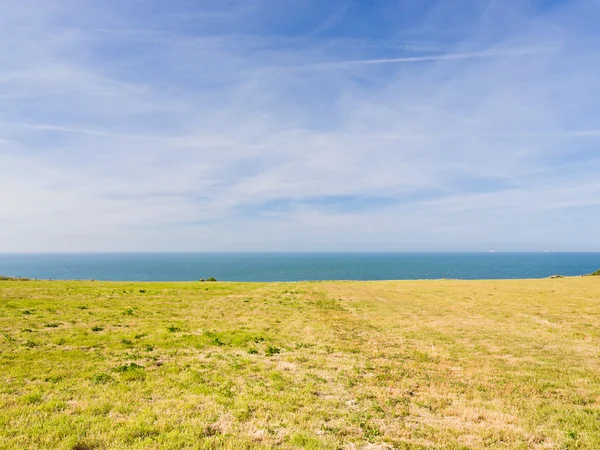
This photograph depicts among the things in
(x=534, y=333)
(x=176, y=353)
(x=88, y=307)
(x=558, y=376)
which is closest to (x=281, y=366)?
(x=176, y=353)

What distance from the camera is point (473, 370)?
16828mm

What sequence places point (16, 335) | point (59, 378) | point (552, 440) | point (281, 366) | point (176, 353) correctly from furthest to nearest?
point (16, 335)
point (176, 353)
point (281, 366)
point (59, 378)
point (552, 440)

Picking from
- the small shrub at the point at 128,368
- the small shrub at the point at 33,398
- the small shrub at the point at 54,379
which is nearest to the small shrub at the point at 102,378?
the small shrub at the point at 128,368

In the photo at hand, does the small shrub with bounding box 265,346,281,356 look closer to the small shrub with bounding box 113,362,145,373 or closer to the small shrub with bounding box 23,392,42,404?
the small shrub with bounding box 113,362,145,373

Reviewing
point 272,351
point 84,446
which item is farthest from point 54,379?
point 272,351

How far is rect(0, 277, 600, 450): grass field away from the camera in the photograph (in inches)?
394

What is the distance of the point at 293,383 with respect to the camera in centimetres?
1474

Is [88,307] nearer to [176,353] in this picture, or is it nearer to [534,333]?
[176,353]

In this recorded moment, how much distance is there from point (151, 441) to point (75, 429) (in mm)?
2536

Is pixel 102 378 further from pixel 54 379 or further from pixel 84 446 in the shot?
pixel 84 446

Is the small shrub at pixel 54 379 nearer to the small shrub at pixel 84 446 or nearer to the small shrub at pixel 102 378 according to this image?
the small shrub at pixel 102 378

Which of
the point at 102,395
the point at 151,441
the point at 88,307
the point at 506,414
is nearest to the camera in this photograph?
the point at 151,441

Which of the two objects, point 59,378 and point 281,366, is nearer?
point 59,378

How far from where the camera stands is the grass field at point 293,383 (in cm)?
1000
